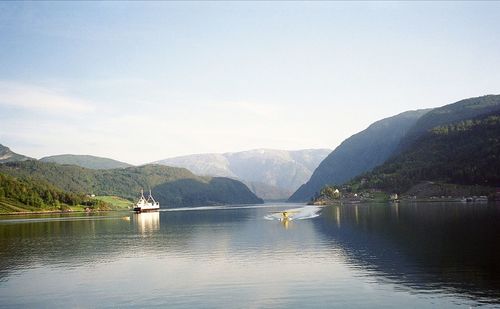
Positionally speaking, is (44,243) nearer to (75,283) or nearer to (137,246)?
(137,246)

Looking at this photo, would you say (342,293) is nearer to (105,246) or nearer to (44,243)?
(105,246)

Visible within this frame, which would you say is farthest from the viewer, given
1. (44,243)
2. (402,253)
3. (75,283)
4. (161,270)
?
(44,243)

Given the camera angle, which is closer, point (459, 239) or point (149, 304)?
point (149, 304)

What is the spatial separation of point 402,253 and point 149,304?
47724 mm

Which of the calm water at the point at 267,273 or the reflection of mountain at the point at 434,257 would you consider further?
the reflection of mountain at the point at 434,257

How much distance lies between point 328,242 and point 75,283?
2284 inches

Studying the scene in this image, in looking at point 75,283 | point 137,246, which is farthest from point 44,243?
point 75,283

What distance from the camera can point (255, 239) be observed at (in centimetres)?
11850

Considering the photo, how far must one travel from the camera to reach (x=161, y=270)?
7375 cm

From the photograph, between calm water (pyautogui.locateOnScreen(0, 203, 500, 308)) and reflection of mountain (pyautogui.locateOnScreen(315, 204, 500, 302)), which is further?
reflection of mountain (pyautogui.locateOnScreen(315, 204, 500, 302))

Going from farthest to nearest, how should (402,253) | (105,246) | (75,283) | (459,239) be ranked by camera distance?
(105,246), (459,239), (402,253), (75,283)

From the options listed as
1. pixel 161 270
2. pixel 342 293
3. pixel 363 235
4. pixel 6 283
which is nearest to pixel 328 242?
pixel 363 235

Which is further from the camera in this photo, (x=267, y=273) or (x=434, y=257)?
(x=434, y=257)

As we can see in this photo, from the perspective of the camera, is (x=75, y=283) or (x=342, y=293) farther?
(x=75, y=283)
